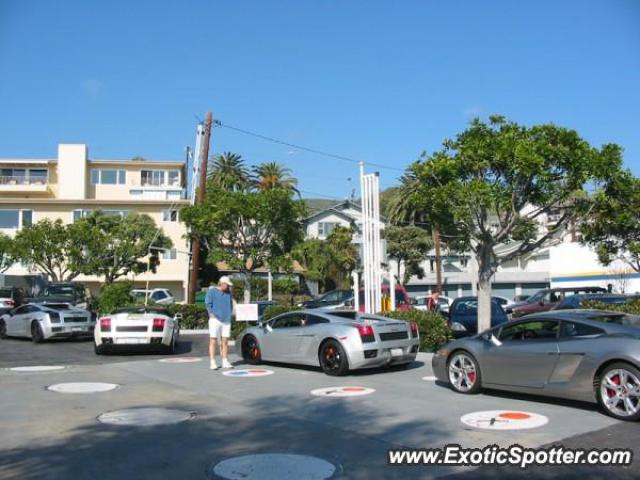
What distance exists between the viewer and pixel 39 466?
5.88 meters

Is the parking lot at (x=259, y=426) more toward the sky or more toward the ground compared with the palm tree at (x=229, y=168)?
more toward the ground

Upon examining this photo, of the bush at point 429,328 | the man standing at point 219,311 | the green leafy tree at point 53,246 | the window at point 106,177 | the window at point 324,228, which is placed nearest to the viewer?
the man standing at point 219,311

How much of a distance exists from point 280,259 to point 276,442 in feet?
60.0

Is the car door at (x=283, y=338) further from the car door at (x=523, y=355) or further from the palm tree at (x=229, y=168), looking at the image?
the palm tree at (x=229, y=168)

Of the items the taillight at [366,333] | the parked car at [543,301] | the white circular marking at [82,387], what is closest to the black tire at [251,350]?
the taillight at [366,333]

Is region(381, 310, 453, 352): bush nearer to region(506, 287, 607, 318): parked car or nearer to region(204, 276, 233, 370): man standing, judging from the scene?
region(204, 276, 233, 370): man standing

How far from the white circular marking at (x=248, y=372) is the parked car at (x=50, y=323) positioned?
25.9 feet

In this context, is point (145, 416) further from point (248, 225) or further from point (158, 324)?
point (248, 225)

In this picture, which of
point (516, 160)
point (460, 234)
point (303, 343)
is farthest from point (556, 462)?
point (460, 234)

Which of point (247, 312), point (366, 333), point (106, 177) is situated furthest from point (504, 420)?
point (106, 177)

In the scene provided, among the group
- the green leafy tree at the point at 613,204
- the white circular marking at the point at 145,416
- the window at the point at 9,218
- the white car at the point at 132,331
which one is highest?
the window at the point at 9,218

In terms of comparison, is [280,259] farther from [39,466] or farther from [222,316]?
[39,466]

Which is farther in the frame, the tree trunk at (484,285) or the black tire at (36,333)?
the black tire at (36,333)

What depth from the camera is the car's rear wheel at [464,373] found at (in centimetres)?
953
